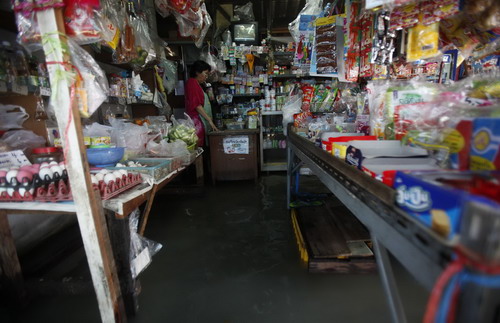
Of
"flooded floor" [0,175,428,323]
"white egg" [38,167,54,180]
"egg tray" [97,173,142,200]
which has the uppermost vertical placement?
"white egg" [38,167,54,180]

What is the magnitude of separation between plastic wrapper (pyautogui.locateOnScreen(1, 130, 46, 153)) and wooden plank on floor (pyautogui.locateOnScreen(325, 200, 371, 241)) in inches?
83.2

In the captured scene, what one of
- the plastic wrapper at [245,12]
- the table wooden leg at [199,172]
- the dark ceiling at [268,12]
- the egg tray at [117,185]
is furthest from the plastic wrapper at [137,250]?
the plastic wrapper at [245,12]

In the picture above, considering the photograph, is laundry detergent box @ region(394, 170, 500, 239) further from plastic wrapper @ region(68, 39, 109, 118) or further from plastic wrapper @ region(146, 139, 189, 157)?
plastic wrapper @ region(146, 139, 189, 157)

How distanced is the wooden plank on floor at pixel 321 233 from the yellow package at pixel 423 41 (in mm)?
1205

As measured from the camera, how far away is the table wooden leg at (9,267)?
1.34 meters

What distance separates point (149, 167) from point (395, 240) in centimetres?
136

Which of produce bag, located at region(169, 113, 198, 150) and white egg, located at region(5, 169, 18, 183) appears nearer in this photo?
white egg, located at region(5, 169, 18, 183)

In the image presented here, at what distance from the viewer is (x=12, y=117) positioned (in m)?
1.46

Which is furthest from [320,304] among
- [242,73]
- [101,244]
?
[242,73]

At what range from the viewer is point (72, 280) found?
1336 mm

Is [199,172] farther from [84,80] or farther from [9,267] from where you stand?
[84,80]

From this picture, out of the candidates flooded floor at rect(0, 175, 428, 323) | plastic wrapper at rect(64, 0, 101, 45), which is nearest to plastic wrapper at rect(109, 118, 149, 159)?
flooded floor at rect(0, 175, 428, 323)

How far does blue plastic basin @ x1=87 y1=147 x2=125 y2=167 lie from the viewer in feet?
4.73

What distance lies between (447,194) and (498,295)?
153mm
